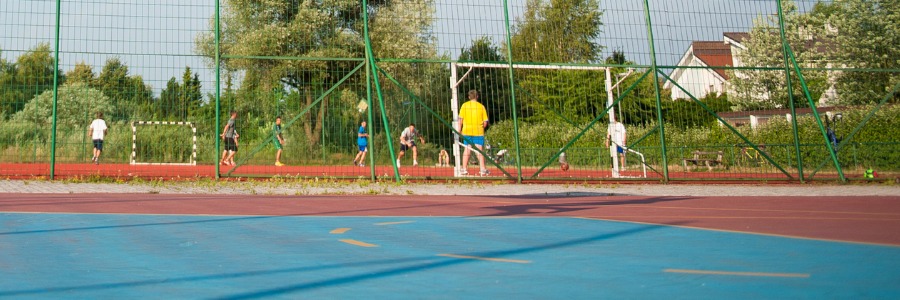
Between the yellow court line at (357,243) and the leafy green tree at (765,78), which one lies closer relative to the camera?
the yellow court line at (357,243)

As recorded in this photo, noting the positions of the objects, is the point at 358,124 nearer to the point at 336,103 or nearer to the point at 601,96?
the point at 336,103

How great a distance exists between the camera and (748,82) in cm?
1762

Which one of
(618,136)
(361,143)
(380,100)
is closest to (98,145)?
(361,143)

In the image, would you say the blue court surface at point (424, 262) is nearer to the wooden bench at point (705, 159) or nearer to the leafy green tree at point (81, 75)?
the leafy green tree at point (81, 75)

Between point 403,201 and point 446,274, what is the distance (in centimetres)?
668

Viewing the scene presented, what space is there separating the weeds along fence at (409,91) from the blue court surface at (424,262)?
23.0 feet

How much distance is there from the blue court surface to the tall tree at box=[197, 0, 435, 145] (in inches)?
290

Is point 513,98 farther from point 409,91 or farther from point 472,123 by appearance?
point 409,91

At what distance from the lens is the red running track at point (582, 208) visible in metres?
8.03

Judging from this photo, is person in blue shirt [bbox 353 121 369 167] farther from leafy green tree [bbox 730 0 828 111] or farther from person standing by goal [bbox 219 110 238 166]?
leafy green tree [bbox 730 0 828 111]

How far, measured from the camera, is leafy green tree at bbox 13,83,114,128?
48.2ft

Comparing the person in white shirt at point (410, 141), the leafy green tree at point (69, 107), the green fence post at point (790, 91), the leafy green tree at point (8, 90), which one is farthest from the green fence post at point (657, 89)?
the leafy green tree at point (8, 90)

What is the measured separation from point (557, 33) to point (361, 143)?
4.52 meters

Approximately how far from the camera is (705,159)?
16.8 meters
